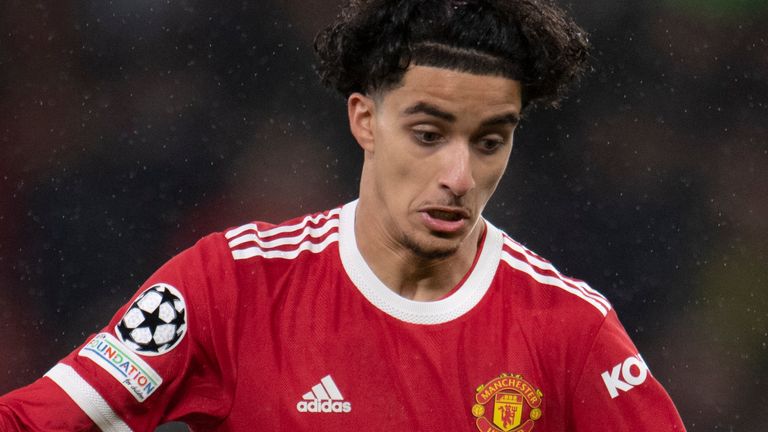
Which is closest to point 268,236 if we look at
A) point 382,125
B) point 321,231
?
point 321,231

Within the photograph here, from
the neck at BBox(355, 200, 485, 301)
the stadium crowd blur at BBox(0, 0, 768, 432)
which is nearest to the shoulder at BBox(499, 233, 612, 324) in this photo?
the neck at BBox(355, 200, 485, 301)

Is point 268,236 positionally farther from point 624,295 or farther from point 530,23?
point 624,295

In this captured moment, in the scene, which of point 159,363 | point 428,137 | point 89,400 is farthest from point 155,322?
point 428,137

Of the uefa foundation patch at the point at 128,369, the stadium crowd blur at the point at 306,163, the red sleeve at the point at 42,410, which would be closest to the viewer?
the red sleeve at the point at 42,410

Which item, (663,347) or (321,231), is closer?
(321,231)

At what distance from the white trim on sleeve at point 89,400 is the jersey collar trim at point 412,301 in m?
0.63

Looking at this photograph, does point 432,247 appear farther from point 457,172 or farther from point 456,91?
point 456,91

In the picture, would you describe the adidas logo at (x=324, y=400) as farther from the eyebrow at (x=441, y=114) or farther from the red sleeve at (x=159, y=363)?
the eyebrow at (x=441, y=114)

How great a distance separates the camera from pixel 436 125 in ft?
8.33

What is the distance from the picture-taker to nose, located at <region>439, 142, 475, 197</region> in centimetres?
251

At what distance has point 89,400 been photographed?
246cm

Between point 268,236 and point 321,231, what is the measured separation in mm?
142

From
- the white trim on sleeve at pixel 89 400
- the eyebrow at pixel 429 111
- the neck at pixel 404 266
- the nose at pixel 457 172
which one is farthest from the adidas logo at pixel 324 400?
the eyebrow at pixel 429 111

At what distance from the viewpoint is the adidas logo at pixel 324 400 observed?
262 centimetres
